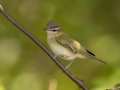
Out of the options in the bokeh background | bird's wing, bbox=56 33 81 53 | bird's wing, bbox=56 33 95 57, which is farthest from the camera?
the bokeh background

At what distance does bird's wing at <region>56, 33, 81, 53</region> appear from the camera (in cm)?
381

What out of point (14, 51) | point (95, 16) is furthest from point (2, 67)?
point (95, 16)

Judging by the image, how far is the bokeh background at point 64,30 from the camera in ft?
15.4

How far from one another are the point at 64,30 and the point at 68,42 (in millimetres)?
1065

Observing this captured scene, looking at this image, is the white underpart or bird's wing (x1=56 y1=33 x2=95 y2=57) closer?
bird's wing (x1=56 y1=33 x2=95 y2=57)

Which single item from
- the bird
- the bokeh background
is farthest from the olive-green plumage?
the bokeh background

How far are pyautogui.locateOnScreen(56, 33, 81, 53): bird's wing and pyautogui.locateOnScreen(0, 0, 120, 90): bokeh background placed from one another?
50 cm

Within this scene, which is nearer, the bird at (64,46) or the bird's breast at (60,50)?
the bird at (64,46)

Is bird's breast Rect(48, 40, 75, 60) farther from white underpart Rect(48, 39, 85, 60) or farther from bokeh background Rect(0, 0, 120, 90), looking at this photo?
bokeh background Rect(0, 0, 120, 90)

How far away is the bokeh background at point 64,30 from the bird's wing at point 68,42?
19.9 inches

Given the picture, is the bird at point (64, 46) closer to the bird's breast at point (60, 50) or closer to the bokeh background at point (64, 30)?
the bird's breast at point (60, 50)

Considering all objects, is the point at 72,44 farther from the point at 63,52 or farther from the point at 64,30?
the point at 64,30

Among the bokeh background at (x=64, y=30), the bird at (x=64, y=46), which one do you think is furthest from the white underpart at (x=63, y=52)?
the bokeh background at (x=64, y=30)

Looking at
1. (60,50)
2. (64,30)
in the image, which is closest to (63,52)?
(60,50)
